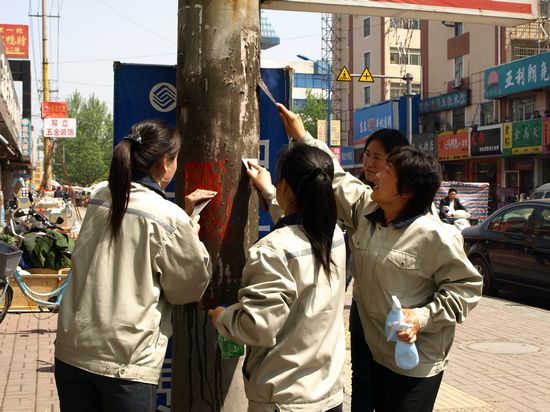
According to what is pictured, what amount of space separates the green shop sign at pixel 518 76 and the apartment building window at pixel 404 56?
15523mm

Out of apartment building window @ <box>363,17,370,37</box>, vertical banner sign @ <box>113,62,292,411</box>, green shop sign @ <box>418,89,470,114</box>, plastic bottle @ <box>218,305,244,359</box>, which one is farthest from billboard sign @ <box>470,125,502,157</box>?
plastic bottle @ <box>218,305,244,359</box>

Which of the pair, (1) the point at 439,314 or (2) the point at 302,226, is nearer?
(2) the point at 302,226

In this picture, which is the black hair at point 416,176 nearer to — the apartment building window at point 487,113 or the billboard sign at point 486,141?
the billboard sign at point 486,141

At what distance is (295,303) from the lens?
2.69m

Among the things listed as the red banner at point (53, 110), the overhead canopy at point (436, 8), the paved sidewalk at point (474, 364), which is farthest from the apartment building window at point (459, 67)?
the overhead canopy at point (436, 8)

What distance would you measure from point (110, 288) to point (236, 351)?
2.10 feet

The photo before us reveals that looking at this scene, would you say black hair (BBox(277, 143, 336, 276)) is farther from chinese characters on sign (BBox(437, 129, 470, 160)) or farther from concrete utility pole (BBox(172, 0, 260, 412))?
chinese characters on sign (BBox(437, 129, 470, 160))

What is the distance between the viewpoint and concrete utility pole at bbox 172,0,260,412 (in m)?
3.25

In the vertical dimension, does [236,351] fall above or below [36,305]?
above

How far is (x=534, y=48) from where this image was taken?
36.8 meters

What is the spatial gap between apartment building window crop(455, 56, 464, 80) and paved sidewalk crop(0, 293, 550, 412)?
3280 cm

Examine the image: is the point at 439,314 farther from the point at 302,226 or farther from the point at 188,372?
the point at 188,372

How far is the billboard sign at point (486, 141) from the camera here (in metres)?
34.2

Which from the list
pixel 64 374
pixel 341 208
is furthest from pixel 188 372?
pixel 341 208
